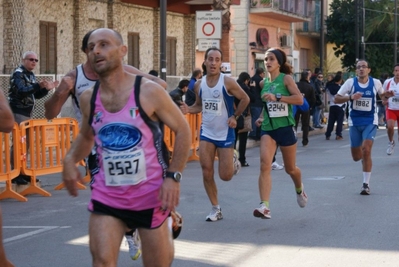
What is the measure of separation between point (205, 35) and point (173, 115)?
1539cm

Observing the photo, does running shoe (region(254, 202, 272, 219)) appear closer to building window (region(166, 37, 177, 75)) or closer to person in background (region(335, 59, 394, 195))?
person in background (region(335, 59, 394, 195))

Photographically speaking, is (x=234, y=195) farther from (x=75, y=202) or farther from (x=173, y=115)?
(x=173, y=115)

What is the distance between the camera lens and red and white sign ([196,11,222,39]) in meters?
20.6

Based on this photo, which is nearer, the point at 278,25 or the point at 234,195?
the point at 234,195

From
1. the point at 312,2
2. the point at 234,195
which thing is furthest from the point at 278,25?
the point at 234,195

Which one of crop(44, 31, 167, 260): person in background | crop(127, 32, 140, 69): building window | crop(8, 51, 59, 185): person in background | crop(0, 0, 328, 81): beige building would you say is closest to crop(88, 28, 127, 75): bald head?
crop(44, 31, 167, 260): person in background

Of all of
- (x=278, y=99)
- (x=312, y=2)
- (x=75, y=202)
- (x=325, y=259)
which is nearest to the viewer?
(x=325, y=259)

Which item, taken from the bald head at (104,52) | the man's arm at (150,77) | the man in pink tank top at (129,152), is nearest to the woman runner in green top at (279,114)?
the man's arm at (150,77)

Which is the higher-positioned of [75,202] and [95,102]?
[95,102]

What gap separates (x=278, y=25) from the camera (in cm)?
4953

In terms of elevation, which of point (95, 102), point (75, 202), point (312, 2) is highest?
point (312, 2)

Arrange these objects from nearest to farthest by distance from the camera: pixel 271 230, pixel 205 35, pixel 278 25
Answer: pixel 271 230 < pixel 205 35 < pixel 278 25

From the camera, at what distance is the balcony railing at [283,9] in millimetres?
44812

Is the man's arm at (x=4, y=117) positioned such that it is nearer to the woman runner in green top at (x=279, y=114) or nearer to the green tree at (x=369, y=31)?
the woman runner in green top at (x=279, y=114)
